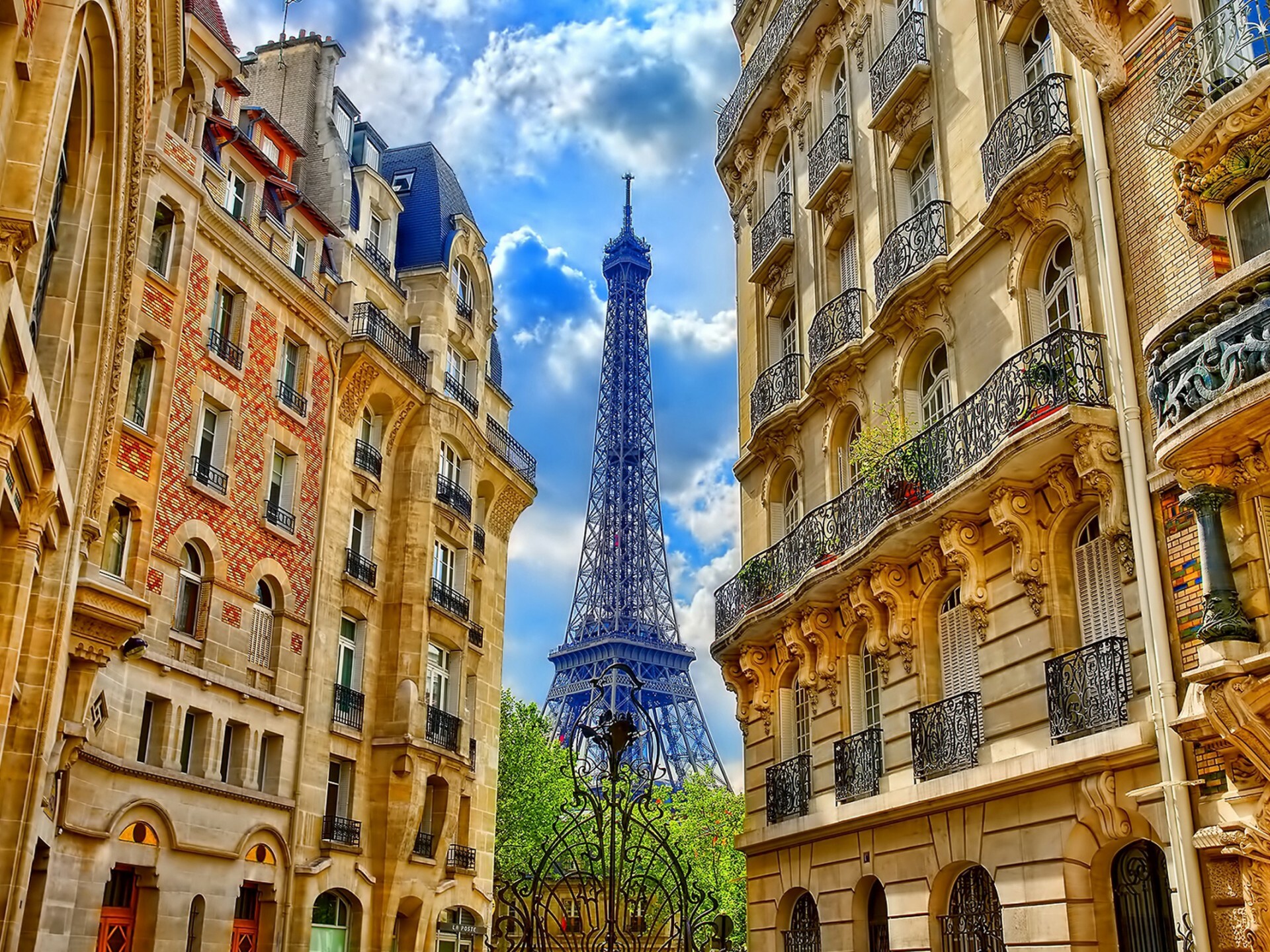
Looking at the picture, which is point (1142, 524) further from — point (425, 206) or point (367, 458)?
point (425, 206)

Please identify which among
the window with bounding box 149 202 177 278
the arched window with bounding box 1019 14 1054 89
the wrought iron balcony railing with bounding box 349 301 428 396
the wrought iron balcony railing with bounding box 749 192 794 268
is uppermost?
the wrought iron balcony railing with bounding box 349 301 428 396

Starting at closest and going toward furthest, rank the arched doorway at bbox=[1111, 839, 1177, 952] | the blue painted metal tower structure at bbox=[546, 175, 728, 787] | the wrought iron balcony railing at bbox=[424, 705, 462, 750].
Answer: the arched doorway at bbox=[1111, 839, 1177, 952]
the wrought iron balcony railing at bbox=[424, 705, 462, 750]
the blue painted metal tower structure at bbox=[546, 175, 728, 787]

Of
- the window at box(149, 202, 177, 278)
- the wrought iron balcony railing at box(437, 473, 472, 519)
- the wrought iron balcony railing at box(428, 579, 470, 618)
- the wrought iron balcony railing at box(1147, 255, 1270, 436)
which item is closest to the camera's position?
the wrought iron balcony railing at box(1147, 255, 1270, 436)

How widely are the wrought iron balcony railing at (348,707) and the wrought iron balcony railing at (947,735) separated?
59.5 feet

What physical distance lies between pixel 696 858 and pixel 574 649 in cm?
3906

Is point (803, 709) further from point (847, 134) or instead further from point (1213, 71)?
point (1213, 71)

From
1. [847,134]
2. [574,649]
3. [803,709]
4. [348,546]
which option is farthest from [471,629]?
[574,649]

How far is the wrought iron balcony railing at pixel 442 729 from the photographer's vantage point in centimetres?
3516

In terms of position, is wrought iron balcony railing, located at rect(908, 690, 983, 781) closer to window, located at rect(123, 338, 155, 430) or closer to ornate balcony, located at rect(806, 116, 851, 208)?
ornate balcony, located at rect(806, 116, 851, 208)

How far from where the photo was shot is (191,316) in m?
28.0

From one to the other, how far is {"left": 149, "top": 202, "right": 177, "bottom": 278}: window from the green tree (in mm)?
28884

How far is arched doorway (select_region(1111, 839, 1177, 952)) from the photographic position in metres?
13.8

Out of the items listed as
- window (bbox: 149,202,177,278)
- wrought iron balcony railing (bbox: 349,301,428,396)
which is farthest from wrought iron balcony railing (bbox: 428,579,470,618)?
window (bbox: 149,202,177,278)

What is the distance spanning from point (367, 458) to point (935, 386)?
19586mm
